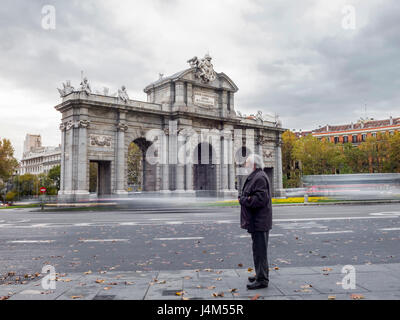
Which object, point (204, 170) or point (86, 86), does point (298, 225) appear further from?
point (204, 170)

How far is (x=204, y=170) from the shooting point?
138 feet

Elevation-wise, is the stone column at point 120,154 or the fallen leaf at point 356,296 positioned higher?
the stone column at point 120,154

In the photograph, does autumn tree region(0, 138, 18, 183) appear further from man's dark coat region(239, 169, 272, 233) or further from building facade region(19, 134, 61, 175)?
man's dark coat region(239, 169, 272, 233)

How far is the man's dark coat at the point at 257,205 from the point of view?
5500mm

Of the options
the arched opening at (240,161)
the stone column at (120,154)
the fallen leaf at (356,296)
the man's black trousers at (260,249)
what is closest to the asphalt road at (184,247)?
the man's black trousers at (260,249)

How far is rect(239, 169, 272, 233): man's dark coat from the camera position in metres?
5.50

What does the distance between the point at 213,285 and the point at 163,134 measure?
30.6 m

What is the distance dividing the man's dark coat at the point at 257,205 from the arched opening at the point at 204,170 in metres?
33.0

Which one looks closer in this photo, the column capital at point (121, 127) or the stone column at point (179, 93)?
the column capital at point (121, 127)

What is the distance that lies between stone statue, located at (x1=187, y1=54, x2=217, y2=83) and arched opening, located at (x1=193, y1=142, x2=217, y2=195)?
7164 mm

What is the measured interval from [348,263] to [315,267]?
39.8 inches

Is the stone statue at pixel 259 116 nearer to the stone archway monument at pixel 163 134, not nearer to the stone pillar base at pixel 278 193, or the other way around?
the stone archway monument at pixel 163 134
